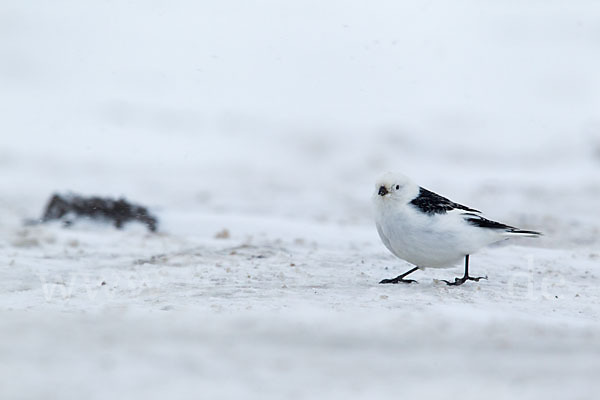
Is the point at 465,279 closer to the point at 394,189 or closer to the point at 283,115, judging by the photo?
the point at 394,189

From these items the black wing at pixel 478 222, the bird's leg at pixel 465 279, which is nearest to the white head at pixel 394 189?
the black wing at pixel 478 222

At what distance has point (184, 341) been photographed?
2.89 meters

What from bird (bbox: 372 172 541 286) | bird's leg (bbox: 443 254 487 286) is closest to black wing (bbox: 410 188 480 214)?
bird (bbox: 372 172 541 286)

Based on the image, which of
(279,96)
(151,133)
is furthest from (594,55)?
(151,133)

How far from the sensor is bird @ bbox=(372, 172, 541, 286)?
13.1 feet

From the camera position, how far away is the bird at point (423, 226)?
400cm

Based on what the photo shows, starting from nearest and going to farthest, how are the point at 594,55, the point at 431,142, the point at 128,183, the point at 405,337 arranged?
the point at 405,337 → the point at 128,183 → the point at 431,142 → the point at 594,55

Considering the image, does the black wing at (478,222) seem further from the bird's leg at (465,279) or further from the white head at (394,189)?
the white head at (394,189)

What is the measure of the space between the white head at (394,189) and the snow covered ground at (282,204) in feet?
1.48

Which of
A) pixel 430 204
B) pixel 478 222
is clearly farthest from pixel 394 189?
pixel 478 222

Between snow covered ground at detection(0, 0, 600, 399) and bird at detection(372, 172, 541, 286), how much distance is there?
0.19 meters

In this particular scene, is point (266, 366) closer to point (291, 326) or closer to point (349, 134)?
point (291, 326)

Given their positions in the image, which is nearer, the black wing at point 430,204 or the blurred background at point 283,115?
the black wing at point 430,204

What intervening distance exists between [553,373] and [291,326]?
0.95 m
